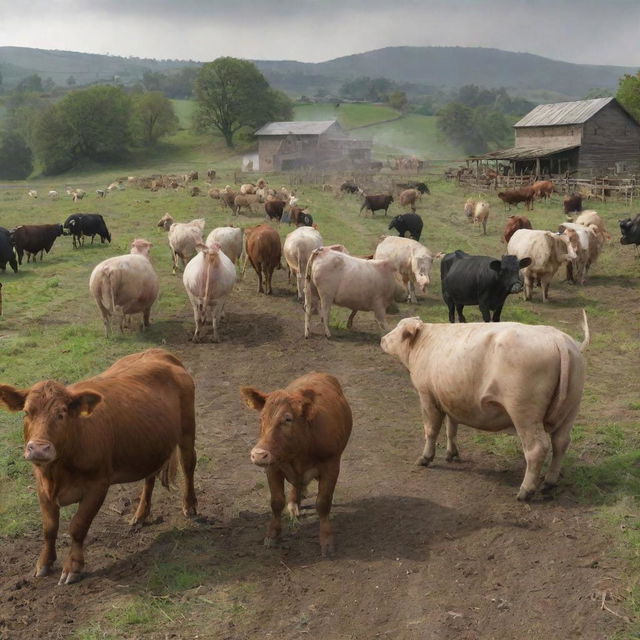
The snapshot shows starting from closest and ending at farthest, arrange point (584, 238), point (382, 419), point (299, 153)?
point (382, 419), point (584, 238), point (299, 153)

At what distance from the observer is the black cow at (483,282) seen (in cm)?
1398

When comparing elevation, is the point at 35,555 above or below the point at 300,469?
below

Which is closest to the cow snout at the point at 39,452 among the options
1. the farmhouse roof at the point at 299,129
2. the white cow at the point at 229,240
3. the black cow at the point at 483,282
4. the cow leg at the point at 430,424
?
the cow leg at the point at 430,424

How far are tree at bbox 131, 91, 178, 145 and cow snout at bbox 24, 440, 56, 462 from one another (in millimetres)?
87359

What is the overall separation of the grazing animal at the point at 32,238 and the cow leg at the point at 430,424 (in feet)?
59.7

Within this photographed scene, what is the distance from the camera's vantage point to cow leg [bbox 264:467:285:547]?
6.62 meters

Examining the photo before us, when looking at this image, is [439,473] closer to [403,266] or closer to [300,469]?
[300,469]

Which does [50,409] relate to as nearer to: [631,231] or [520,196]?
[631,231]

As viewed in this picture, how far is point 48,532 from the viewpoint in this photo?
6.26 m

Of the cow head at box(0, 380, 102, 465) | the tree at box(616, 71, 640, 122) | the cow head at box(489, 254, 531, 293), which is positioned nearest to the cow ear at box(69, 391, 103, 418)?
the cow head at box(0, 380, 102, 465)

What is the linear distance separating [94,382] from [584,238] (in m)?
16.0

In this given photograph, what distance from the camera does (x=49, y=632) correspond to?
18.2ft

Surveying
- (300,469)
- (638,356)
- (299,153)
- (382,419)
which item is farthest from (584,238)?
(299,153)

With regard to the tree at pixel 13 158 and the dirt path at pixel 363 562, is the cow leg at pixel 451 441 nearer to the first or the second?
the dirt path at pixel 363 562
